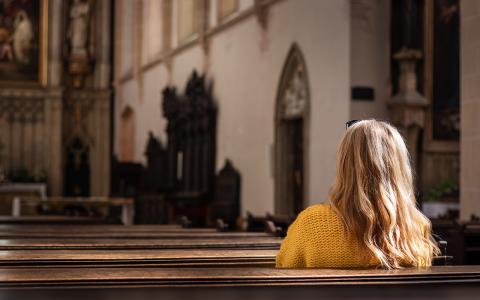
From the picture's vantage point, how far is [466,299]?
2.87 meters

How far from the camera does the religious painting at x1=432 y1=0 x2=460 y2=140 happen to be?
40.0 ft

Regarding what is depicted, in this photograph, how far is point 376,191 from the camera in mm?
3344

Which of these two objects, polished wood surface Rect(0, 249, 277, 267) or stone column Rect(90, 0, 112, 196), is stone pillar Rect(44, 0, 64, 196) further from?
polished wood surface Rect(0, 249, 277, 267)

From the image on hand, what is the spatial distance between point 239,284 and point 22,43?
24101mm

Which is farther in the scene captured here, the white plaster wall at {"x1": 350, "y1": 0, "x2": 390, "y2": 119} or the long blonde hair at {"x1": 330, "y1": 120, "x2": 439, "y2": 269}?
the white plaster wall at {"x1": 350, "y1": 0, "x2": 390, "y2": 119}

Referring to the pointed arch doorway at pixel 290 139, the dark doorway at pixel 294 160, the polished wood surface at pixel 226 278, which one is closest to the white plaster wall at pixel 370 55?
the pointed arch doorway at pixel 290 139

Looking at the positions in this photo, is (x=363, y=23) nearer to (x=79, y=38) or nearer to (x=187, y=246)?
(x=187, y=246)

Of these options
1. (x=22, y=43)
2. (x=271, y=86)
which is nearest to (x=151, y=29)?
(x=22, y=43)

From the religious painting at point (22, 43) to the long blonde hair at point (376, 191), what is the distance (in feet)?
75.8

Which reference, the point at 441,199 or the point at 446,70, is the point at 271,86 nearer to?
the point at 446,70

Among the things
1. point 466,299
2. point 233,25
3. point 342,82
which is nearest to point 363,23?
point 342,82

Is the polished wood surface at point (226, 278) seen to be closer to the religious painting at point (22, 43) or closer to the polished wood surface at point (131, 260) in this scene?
the polished wood surface at point (131, 260)

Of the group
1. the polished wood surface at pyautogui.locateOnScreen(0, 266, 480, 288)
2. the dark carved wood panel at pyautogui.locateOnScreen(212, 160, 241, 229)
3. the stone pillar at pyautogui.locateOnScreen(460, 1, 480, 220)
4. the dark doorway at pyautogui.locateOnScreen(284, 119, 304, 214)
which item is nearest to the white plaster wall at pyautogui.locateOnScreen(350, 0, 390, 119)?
the stone pillar at pyautogui.locateOnScreen(460, 1, 480, 220)

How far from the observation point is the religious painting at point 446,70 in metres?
12.2
